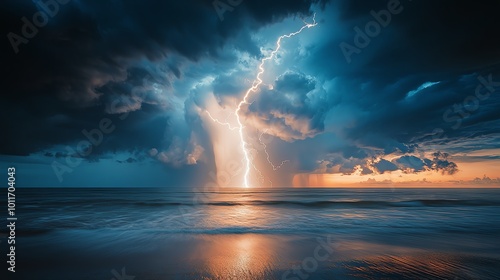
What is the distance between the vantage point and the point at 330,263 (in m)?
8.34

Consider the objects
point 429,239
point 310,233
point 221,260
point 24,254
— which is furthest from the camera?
point 310,233

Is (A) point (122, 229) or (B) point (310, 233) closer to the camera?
(B) point (310, 233)

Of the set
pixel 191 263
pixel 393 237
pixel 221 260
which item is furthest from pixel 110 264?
pixel 393 237

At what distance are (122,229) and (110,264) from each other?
8.42 metres

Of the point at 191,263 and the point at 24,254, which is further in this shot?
the point at 24,254

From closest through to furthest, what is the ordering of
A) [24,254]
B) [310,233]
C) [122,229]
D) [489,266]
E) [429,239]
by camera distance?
1. [489,266]
2. [24,254]
3. [429,239]
4. [310,233]
5. [122,229]

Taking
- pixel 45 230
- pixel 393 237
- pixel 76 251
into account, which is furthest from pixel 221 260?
pixel 45 230

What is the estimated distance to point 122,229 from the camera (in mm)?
15922

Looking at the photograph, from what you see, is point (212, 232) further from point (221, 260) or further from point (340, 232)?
point (340, 232)

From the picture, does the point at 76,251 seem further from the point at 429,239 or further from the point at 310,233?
the point at 429,239

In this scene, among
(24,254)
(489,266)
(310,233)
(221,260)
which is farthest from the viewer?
(310,233)

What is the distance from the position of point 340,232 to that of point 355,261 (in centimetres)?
684

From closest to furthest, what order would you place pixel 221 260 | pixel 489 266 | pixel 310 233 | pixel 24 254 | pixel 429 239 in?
pixel 489 266
pixel 221 260
pixel 24 254
pixel 429 239
pixel 310 233

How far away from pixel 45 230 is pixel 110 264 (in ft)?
36.2
